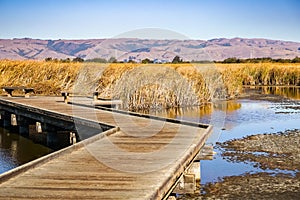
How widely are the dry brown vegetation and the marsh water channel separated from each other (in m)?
1.01

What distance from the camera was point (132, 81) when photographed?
23.5 meters

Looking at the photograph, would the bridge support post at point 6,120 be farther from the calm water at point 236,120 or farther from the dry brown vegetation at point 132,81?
the calm water at point 236,120

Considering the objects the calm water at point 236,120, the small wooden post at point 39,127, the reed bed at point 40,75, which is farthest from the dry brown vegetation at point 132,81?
the small wooden post at point 39,127

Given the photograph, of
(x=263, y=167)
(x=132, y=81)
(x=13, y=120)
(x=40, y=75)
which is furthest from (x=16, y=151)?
(x=40, y=75)

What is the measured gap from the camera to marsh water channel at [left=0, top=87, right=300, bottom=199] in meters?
12.0

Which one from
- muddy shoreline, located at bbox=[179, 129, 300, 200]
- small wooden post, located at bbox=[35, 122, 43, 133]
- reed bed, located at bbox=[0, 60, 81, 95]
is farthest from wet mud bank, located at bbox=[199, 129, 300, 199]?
reed bed, located at bbox=[0, 60, 81, 95]

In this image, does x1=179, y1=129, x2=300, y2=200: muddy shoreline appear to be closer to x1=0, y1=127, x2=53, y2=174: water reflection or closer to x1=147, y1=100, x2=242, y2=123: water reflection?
x1=147, y1=100, x2=242, y2=123: water reflection

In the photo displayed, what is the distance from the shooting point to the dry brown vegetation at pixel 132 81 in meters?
23.9

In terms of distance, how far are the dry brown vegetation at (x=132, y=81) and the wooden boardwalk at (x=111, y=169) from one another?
12.3 meters

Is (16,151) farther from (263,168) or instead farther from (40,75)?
(40,75)

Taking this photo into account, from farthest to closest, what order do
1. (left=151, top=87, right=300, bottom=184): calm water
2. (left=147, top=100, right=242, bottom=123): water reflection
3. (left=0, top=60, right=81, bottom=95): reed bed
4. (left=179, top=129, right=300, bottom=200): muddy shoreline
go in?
1. (left=0, top=60, right=81, bottom=95): reed bed
2. (left=147, top=100, right=242, bottom=123): water reflection
3. (left=151, top=87, right=300, bottom=184): calm water
4. (left=179, top=129, right=300, bottom=200): muddy shoreline

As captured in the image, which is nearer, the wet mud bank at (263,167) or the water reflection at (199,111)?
the wet mud bank at (263,167)

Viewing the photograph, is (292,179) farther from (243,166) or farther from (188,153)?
(188,153)

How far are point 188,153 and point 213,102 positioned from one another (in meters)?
19.9
